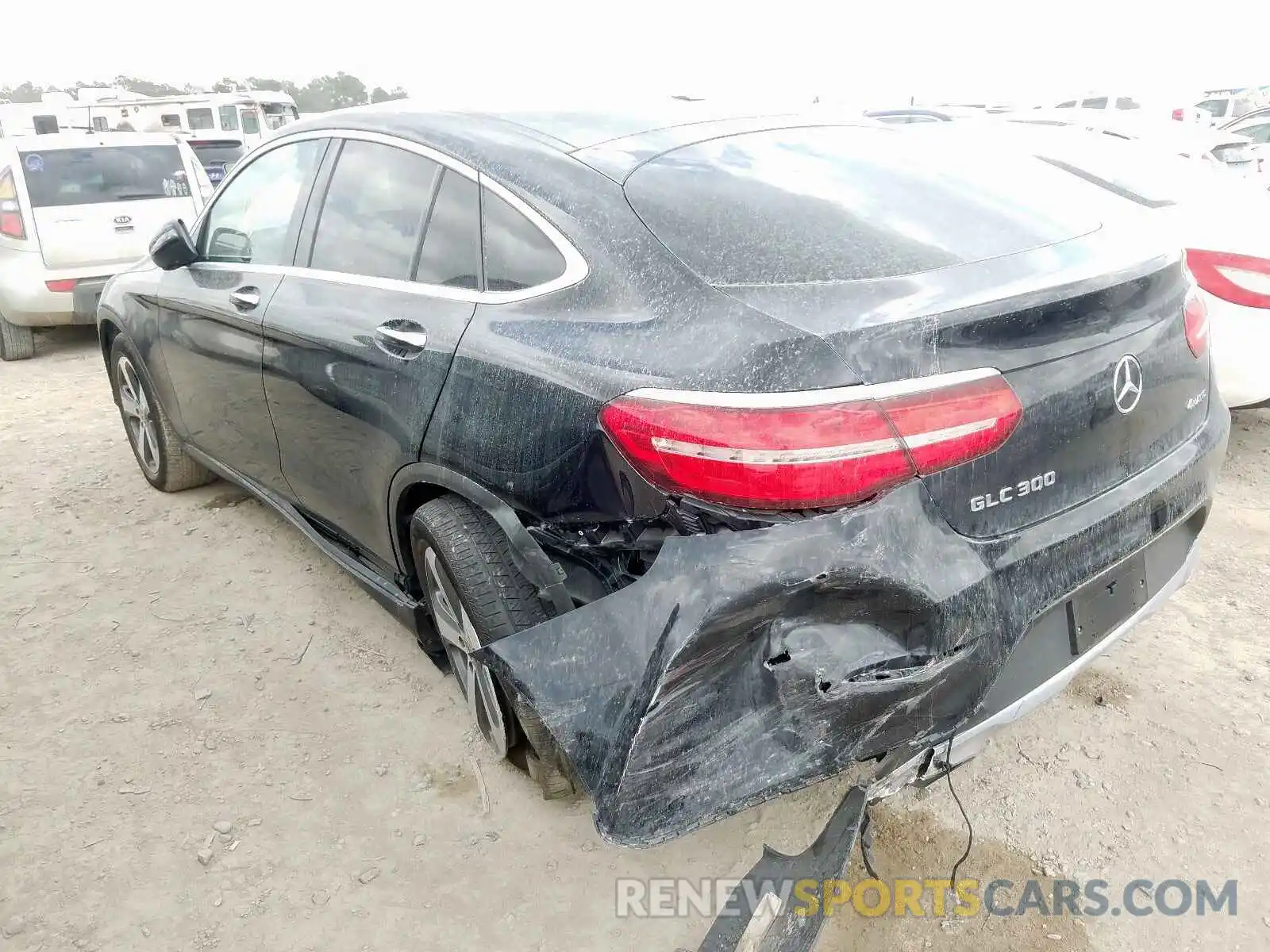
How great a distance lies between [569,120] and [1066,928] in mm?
2201

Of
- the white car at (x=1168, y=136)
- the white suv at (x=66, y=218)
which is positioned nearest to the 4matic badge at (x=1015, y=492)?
the white car at (x=1168, y=136)

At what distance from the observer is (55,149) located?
7559 mm

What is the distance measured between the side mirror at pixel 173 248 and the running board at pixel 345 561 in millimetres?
807

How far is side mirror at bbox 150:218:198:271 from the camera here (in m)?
3.52

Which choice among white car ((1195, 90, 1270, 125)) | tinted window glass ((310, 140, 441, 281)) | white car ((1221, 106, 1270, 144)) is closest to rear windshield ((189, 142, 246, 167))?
tinted window glass ((310, 140, 441, 281))

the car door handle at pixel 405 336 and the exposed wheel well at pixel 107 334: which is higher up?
the car door handle at pixel 405 336

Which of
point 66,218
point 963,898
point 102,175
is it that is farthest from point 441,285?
point 102,175

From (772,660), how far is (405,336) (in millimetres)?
1314

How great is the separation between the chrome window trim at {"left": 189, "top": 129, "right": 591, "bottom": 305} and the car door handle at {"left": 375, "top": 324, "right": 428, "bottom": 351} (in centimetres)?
10

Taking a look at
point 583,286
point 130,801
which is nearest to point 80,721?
point 130,801

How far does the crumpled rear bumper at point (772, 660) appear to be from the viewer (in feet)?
5.39

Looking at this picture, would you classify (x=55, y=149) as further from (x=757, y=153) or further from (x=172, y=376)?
(x=757, y=153)

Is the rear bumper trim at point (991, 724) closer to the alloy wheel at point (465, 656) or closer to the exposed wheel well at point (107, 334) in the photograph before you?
the alloy wheel at point (465, 656)

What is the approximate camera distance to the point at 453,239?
2.42 metres
